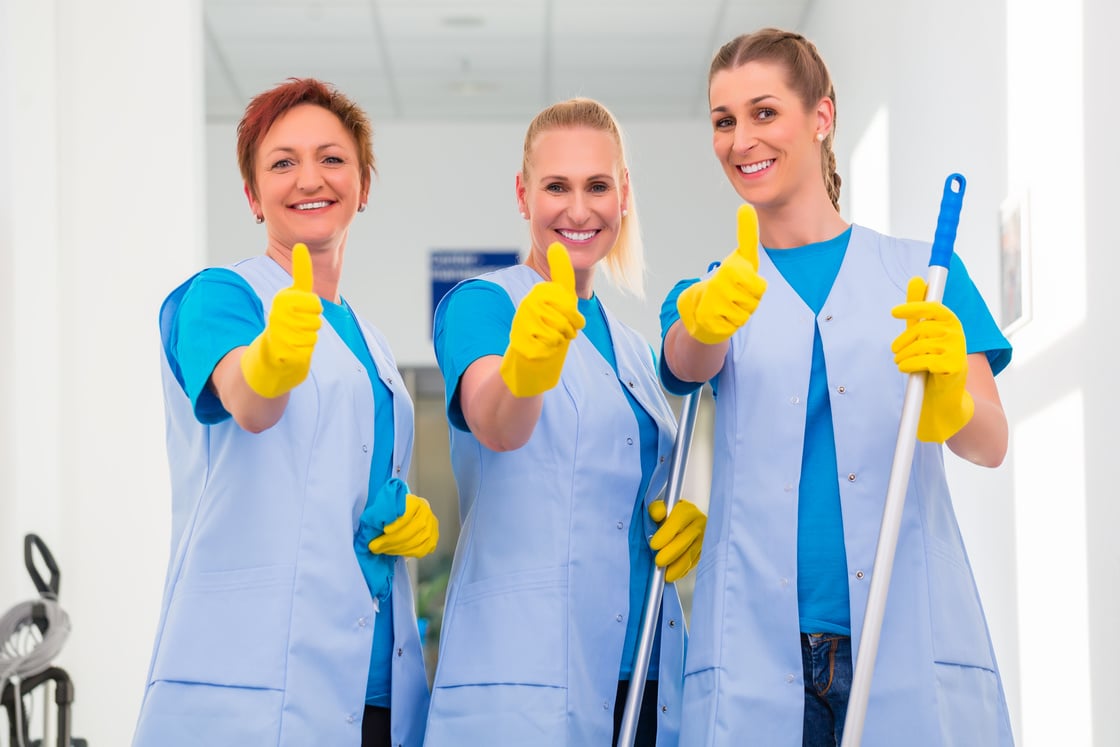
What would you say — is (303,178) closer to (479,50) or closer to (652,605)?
(652,605)

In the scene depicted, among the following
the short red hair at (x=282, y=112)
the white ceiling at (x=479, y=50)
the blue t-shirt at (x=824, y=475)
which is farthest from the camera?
the white ceiling at (x=479, y=50)

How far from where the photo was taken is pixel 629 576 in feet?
6.40

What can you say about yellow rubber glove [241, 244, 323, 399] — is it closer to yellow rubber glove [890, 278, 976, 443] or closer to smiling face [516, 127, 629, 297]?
smiling face [516, 127, 629, 297]

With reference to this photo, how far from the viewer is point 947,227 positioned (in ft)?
5.39

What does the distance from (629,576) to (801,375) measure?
1.40 ft

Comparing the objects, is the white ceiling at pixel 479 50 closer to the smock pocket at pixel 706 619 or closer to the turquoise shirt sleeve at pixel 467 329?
the turquoise shirt sleeve at pixel 467 329

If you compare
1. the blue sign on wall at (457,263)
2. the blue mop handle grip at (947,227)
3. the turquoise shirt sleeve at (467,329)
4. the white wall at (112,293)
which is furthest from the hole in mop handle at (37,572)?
the blue sign on wall at (457,263)

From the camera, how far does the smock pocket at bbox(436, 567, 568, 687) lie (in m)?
1.83

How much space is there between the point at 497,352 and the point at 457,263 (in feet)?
16.7

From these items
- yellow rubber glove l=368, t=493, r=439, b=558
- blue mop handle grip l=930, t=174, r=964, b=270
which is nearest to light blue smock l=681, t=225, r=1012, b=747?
blue mop handle grip l=930, t=174, r=964, b=270

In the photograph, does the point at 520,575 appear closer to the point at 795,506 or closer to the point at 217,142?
the point at 795,506

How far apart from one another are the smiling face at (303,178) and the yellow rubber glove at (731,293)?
672 mm

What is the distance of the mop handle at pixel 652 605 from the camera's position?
1867mm

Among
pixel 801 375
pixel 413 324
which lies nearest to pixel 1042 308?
pixel 801 375
